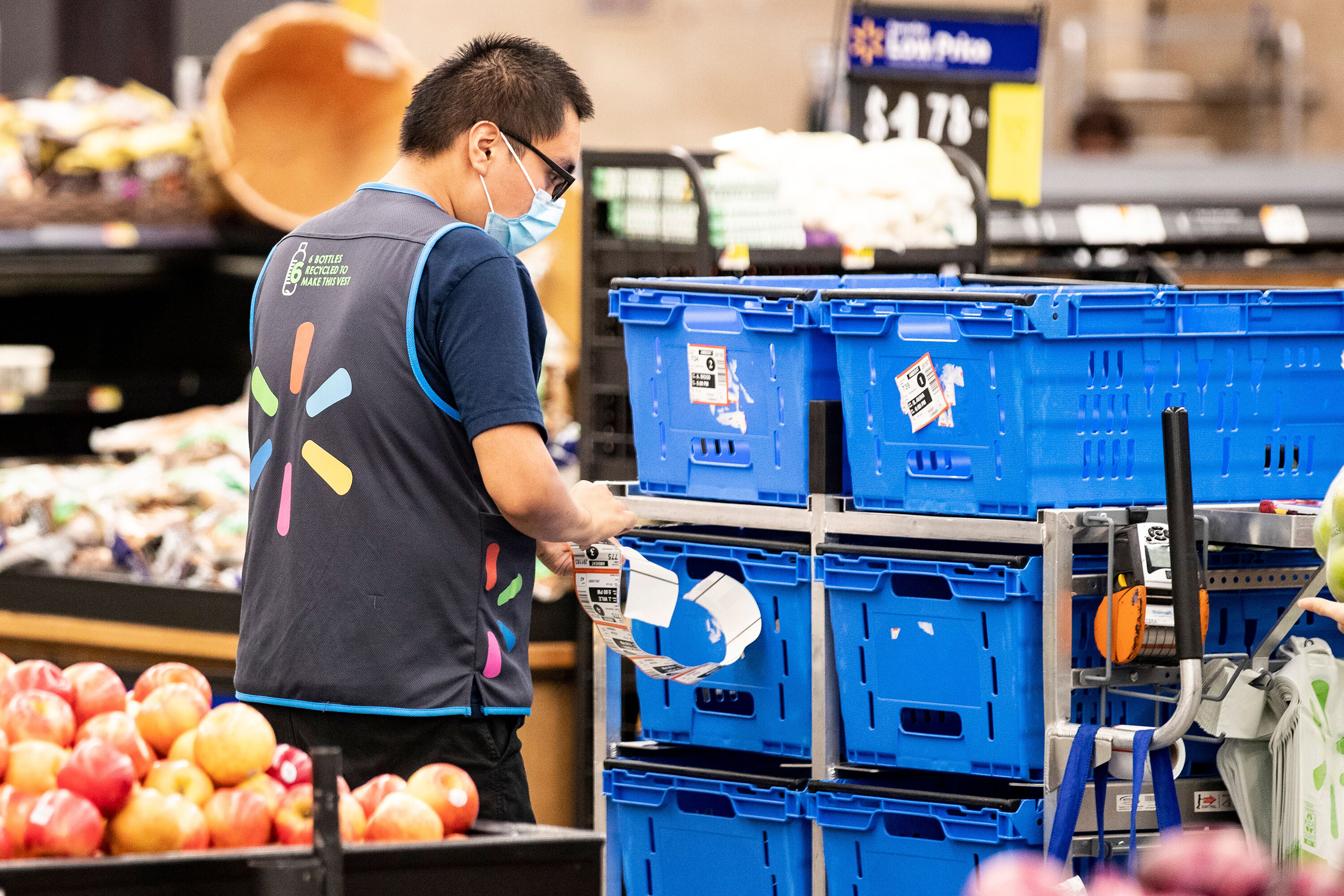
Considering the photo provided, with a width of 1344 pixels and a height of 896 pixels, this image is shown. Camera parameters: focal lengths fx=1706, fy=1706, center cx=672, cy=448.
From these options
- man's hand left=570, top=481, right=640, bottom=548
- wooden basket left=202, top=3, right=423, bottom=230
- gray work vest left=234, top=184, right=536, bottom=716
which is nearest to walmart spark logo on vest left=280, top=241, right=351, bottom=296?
gray work vest left=234, top=184, right=536, bottom=716

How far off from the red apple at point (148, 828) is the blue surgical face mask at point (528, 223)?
124 centimetres

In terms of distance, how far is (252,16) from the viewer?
7133 millimetres

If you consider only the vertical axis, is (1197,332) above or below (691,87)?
below

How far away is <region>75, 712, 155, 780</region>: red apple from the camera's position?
1976 mm

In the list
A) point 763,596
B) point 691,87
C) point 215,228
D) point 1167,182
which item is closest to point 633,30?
point 691,87

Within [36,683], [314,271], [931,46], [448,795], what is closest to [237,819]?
[448,795]

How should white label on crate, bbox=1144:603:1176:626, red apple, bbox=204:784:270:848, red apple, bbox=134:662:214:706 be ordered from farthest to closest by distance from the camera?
white label on crate, bbox=1144:603:1176:626, red apple, bbox=134:662:214:706, red apple, bbox=204:784:270:848

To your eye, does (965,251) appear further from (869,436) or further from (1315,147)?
(1315,147)

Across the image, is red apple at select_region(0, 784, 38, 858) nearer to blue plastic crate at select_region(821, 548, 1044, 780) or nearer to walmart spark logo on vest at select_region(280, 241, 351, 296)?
walmart spark logo on vest at select_region(280, 241, 351, 296)

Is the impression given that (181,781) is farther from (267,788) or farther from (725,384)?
(725,384)

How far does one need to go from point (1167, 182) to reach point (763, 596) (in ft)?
19.8

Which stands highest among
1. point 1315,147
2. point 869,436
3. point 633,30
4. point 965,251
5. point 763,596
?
point 633,30

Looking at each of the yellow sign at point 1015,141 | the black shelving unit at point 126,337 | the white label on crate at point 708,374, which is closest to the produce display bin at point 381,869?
the white label on crate at point 708,374

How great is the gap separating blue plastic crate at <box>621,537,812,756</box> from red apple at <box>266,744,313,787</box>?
4.63ft
